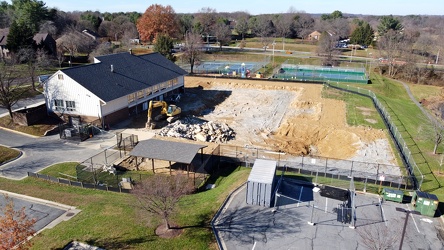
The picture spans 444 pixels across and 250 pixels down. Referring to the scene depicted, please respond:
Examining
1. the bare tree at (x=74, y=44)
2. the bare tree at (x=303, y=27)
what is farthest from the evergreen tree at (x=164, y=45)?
the bare tree at (x=303, y=27)

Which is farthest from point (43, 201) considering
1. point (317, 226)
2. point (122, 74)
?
point (122, 74)

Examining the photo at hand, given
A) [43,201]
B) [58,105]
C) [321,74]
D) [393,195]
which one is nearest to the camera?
[393,195]

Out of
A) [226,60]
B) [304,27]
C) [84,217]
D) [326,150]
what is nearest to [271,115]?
[326,150]

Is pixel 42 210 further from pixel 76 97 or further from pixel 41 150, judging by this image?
pixel 76 97

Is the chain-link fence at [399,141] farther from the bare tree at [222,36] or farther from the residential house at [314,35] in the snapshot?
the residential house at [314,35]

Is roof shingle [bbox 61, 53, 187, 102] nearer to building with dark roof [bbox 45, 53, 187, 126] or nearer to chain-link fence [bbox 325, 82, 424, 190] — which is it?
building with dark roof [bbox 45, 53, 187, 126]

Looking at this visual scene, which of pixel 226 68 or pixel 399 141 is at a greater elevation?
pixel 226 68

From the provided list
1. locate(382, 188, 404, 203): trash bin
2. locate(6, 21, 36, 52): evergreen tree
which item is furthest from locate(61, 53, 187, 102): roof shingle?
locate(6, 21, 36, 52): evergreen tree

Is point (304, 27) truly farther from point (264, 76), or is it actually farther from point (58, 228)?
point (58, 228)
